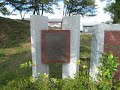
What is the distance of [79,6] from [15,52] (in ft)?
89.6

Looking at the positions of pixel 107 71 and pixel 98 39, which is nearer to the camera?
pixel 107 71

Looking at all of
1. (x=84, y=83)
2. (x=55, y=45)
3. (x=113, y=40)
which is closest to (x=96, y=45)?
(x=113, y=40)

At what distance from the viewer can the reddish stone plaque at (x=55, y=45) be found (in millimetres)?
6621

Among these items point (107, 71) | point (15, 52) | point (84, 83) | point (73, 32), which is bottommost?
point (15, 52)

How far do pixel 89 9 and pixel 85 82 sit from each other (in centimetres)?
3539

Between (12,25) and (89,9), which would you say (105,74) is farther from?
(89,9)

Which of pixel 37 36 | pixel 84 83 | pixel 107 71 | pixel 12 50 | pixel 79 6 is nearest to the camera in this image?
pixel 107 71

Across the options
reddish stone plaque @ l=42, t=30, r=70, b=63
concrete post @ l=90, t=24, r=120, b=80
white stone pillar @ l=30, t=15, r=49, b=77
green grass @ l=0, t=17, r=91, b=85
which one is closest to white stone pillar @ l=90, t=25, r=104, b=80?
concrete post @ l=90, t=24, r=120, b=80

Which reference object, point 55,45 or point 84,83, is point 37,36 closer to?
point 55,45

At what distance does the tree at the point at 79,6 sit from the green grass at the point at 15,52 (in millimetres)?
19664

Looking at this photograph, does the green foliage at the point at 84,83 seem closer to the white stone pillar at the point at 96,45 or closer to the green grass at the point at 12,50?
the white stone pillar at the point at 96,45

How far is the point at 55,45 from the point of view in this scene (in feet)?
21.8

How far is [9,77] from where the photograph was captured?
7.64 meters

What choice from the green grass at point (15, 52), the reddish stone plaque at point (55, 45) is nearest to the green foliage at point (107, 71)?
the reddish stone plaque at point (55, 45)
